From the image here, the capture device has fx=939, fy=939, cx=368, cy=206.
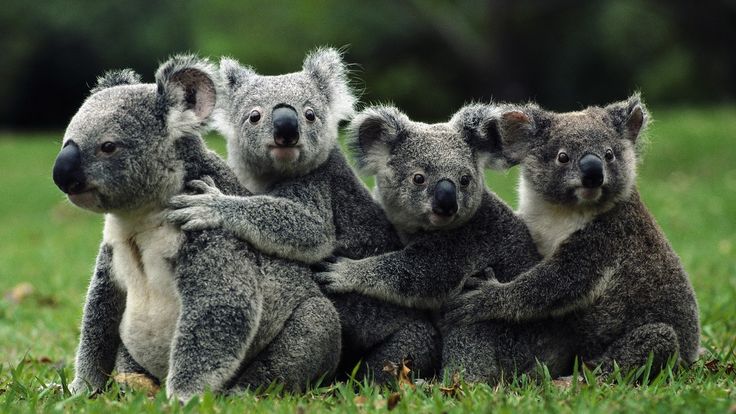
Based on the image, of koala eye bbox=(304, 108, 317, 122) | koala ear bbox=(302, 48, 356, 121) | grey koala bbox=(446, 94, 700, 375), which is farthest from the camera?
koala ear bbox=(302, 48, 356, 121)

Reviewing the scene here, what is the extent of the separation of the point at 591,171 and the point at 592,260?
56 cm

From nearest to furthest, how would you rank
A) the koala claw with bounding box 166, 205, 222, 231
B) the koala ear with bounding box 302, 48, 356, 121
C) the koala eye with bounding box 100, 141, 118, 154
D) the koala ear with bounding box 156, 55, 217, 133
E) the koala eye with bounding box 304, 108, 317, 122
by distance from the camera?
1. the koala eye with bounding box 100, 141, 118, 154
2. the koala claw with bounding box 166, 205, 222, 231
3. the koala ear with bounding box 156, 55, 217, 133
4. the koala eye with bounding box 304, 108, 317, 122
5. the koala ear with bounding box 302, 48, 356, 121

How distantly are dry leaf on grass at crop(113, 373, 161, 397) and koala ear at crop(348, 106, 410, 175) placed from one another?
197cm

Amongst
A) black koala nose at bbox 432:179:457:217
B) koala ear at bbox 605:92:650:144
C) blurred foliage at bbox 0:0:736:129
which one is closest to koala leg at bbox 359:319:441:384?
black koala nose at bbox 432:179:457:217

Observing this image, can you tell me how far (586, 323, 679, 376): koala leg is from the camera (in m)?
5.73

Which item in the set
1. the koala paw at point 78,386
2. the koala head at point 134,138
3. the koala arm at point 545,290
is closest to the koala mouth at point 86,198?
the koala head at point 134,138

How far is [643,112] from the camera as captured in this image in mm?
6223

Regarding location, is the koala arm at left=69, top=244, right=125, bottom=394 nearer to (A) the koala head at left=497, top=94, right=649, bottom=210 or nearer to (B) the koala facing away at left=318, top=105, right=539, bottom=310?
(B) the koala facing away at left=318, top=105, right=539, bottom=310

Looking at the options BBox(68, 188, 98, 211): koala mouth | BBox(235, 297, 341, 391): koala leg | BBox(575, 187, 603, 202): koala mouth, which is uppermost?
BBox(575, 187, 603, 202): koala mouth

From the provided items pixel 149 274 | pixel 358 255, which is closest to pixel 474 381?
pixel 358 255

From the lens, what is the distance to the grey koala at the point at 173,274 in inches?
191

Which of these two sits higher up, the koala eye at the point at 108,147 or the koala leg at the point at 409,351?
the koala eye at the point at 108,147

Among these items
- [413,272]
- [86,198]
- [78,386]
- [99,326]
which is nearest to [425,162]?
[413,272]

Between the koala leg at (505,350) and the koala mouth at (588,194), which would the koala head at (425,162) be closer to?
the koala mouth at (588,194)
